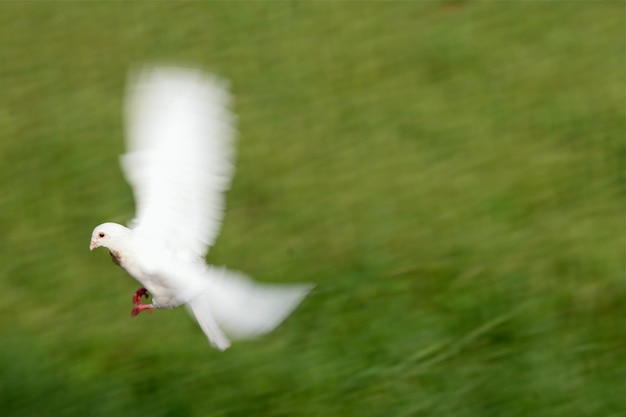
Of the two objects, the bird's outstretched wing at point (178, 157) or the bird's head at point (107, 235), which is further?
the bird's outstretched wing at point (178, 157)

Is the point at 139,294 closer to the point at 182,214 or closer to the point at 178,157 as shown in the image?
the point at 182,214

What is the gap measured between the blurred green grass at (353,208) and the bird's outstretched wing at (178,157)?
1434 millimetres

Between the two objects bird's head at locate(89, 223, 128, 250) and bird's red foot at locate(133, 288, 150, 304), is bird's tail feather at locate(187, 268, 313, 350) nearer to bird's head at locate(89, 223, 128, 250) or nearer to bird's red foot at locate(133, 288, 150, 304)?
bird's red foot at locate(133, 288, 150, 304)

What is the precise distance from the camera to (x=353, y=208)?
266 inches

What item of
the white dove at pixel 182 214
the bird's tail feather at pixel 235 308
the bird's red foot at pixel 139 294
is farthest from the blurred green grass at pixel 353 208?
the bird's tail feather at pixel 235 308

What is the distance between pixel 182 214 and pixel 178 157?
0.99 ft

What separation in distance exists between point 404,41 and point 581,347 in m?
2.88

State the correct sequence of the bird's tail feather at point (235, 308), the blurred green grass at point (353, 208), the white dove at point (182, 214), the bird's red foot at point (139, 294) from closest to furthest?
1. the bird's tail feather at point (235, 308)
2. the white dove at point (182, 214)
3. the bird's red foot at point (139, 294)
4. the blurred green grass at point (353, 208)

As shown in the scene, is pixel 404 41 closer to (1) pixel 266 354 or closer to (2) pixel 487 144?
(2) pixel 487 144

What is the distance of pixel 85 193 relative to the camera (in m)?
6.94

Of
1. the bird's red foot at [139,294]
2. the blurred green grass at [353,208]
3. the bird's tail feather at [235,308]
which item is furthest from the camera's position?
the blurred green grass at [353,208]

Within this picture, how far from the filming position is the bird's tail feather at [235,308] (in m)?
3.53

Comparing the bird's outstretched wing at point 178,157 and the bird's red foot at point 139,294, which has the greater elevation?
the bird's outstretched wing at point 178,157

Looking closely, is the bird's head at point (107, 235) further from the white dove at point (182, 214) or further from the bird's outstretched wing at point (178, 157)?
the bird's outstretched wing at point (178, 157)
